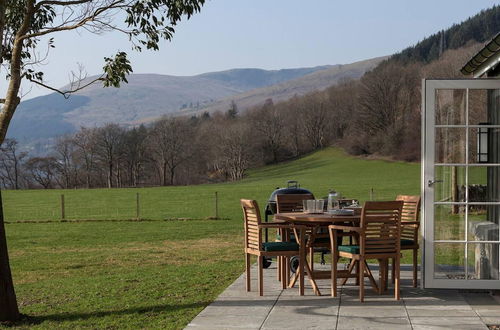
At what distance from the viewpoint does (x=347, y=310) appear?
21.0 ft

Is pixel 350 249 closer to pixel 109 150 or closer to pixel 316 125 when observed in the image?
pixel 109 150

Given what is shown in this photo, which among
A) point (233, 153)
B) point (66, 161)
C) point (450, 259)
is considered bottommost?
point (450, 259)

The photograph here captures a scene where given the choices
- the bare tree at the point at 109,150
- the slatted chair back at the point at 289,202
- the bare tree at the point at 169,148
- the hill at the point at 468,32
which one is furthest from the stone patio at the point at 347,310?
the hill at the point at 468,32

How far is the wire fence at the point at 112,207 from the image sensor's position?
24781mm

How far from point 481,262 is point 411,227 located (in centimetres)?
89

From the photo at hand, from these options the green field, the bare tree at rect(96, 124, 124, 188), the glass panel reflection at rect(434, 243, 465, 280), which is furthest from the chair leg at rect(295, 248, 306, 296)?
Result: the bare tree at rect(96, 124, 124, 188)

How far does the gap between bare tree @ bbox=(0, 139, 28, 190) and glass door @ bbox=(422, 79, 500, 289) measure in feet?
180

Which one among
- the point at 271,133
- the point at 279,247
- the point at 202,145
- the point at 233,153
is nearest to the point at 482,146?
the point at 279,247

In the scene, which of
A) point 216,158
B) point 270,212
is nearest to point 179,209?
point 270,212

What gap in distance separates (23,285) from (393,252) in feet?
16.2

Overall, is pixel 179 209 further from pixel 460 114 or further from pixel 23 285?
pixel 460 114

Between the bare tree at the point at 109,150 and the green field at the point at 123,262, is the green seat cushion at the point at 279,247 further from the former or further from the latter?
the bare tree at the point at 109,150

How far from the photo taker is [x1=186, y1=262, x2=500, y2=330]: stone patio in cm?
581

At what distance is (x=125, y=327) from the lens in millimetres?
5891
